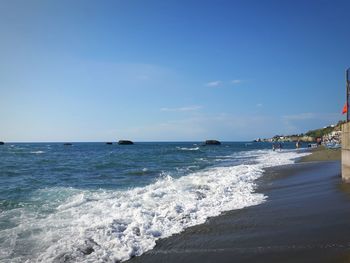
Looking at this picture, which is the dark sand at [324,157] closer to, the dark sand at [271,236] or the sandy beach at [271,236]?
the sandy beach at [271,236]

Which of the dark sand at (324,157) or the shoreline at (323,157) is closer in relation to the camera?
the shoreline at (323,157)

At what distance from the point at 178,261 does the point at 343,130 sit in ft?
34.9

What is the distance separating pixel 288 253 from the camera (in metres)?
5.77

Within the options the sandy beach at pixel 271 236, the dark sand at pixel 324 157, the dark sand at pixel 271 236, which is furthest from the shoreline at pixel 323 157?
the dark sand at pixel 271 236

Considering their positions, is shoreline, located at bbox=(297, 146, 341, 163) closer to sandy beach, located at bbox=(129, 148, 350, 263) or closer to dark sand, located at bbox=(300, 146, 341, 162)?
dark sand, located at bbox=(300, 146, 341, 162)

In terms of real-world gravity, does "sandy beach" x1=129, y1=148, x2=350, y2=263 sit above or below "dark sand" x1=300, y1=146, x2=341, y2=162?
below

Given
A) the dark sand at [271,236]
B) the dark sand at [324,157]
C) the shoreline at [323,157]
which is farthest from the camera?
the dark sand at [324,157]

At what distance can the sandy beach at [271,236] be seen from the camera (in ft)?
18.9

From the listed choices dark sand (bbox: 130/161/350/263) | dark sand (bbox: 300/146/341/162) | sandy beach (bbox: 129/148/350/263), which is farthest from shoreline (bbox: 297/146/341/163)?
dark sand (bbox: 130/161/350/263)

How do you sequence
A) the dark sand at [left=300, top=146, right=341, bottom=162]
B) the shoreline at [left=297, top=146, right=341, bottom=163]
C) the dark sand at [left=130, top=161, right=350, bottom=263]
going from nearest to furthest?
1. the dark sand at [left=130, top=161, right=350, bottom=263]
2. the shoreline at [left=297, top=146, right=341, bottom=163]
3. the dark sand at [left=300, top=146, right=341, bottom=162]

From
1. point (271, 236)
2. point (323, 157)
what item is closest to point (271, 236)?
point (271, 236)

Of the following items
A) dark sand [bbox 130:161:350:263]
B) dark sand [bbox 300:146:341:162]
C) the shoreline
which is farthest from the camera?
dark sand [bbox 300:146:341:162]

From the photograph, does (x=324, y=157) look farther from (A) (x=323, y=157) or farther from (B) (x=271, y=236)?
(B) (x=271, y=236)

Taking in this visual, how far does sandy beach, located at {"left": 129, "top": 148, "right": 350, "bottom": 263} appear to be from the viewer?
5.78 m
